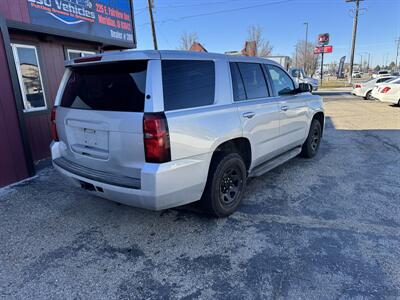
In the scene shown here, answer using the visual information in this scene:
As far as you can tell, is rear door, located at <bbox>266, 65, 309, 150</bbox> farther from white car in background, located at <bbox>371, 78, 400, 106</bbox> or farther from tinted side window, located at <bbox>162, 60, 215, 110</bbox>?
white car in background, located at <bbox>371, 78, 400, 106</bbox>

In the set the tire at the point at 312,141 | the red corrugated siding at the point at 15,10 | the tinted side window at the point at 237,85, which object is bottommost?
the tire at the point at 312,141

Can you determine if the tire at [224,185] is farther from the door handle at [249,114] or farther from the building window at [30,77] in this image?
the building window at [30,77]

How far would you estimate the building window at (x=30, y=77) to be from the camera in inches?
222

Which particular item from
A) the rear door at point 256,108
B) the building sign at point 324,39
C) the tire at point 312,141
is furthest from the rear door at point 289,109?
the building sign at point 324,39

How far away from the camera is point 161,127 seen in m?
2.39

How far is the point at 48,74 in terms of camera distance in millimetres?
6227

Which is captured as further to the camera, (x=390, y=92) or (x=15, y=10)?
(x=390, y=92)

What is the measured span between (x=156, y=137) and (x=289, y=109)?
281cm

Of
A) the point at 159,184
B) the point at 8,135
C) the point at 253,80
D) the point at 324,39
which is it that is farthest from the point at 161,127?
the point at 324,39

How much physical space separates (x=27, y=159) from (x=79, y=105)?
8.66 feet

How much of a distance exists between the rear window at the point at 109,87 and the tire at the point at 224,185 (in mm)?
1141

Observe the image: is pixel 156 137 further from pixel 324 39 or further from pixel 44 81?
pixel 324 39

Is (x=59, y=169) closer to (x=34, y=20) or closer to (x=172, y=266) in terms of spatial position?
(x=172, y=266)

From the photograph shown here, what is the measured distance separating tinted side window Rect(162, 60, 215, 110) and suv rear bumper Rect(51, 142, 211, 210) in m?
0.57
